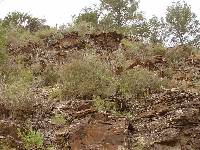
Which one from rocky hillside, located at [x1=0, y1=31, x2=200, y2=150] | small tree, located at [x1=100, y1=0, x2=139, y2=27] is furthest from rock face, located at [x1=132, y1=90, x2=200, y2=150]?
small tree, located at [x1=100, y1=0, x2=139, y2=27]

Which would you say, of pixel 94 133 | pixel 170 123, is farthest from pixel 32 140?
pixel 170 123

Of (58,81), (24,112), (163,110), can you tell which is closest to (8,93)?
(24,112)

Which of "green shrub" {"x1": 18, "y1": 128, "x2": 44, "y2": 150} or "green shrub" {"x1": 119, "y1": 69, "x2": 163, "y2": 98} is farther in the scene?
"green shrub" {"x1": 119, "y1": 69, "x2": 163, "y2": 98}

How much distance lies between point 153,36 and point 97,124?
578 inches

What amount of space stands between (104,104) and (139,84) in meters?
1.24

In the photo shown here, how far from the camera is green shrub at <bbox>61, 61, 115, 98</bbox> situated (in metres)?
11.0

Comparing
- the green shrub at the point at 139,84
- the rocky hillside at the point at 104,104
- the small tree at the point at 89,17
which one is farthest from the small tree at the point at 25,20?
the green shrub at the point at 139,84

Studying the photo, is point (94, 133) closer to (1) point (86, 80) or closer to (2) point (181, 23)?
(1) point (86, 80)

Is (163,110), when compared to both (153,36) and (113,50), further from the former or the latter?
(153,36)

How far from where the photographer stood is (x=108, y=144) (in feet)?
28.6

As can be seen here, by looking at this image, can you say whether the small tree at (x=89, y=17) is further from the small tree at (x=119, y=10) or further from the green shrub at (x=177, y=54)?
the green shrub at (x=177, y=54)

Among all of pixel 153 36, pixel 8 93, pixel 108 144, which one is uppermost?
pixel 153 36

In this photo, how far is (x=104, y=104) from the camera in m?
10.3

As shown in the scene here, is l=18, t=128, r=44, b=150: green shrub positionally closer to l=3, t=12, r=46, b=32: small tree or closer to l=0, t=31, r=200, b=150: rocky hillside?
l=0, t=31, r=200, b=150: rocky hillside
